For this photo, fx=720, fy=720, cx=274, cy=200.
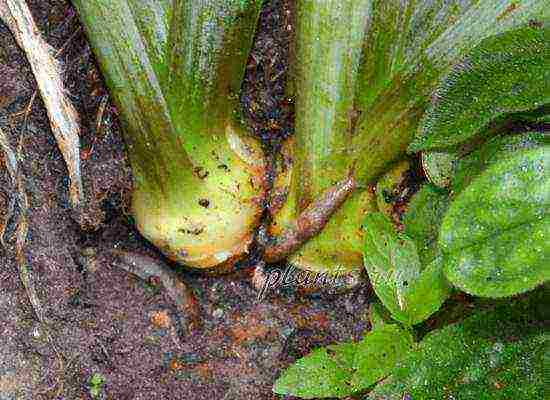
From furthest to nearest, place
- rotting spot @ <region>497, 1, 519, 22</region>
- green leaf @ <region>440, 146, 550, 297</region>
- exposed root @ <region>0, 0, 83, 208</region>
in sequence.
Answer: exposed root @ <region>0, 0, 83, 208</region>, rotting spot @ <region>497, 1, 519, 22</region>, green leaf @ <region>440, 146, 550, 297</region>

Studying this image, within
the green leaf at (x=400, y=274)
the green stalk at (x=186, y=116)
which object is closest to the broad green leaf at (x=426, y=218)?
the green leaf at (x=400, y=274)

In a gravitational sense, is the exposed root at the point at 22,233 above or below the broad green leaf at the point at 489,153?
below

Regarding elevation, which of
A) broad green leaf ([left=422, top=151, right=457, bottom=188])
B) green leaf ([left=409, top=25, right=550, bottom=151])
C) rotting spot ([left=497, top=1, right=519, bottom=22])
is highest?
rotting spot ([left=497, top=1, right=519, bottom=22])

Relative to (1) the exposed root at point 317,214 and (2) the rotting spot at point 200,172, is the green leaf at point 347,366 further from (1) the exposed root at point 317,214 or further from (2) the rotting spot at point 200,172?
(2) the rotting spot at point 200,172

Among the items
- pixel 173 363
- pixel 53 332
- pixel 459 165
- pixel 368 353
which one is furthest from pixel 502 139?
pixel 53 332

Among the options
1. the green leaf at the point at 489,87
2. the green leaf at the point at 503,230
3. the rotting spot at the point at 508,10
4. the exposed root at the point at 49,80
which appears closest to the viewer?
the green leaf at the point at 503,230

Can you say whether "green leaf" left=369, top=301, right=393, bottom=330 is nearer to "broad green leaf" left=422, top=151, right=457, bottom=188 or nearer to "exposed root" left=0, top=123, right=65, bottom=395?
"broad green leaf" left=422, top=151, right=457, bottom=188

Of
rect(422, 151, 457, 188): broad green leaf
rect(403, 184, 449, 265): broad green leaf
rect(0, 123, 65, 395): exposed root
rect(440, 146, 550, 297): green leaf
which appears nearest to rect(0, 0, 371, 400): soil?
rect(0, 123, 65, 395): exposed root

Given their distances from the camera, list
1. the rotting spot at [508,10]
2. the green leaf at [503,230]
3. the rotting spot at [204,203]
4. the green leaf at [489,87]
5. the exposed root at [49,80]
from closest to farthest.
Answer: the green leaf at [503,230]
the green leaf at [489,87]
the rotting spot at [508,10]
the exposed root at [49,80]
the rotting spot at [204,203]
